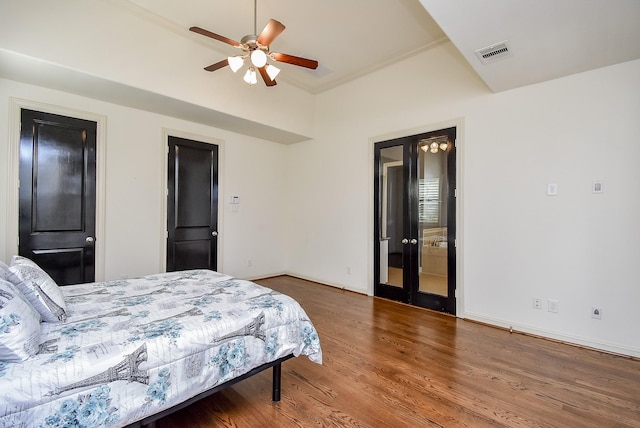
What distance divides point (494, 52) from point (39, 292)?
377 cm

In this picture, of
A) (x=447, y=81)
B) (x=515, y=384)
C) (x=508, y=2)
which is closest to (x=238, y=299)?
(x=515, y=384)

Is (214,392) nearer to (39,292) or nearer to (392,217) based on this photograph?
(39,292)

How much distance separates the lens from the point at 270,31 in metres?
2.47

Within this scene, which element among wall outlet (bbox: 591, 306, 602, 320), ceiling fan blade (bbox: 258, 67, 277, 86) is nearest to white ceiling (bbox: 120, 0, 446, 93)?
ceiling fan blade (bbox: 258, 67, 277, 86)

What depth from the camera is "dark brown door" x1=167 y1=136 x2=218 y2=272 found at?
14.8 feet

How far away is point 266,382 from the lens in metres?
2.27

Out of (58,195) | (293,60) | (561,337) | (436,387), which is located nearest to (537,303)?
(561,337)

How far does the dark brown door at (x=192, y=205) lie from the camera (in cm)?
450

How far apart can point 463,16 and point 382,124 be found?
2338 mm

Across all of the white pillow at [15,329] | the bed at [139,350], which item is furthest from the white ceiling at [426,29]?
the white pillow at [15,329]

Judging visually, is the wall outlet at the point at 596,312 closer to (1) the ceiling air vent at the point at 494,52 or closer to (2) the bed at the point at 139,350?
(1) the ceiling air vent at the point at 494,52

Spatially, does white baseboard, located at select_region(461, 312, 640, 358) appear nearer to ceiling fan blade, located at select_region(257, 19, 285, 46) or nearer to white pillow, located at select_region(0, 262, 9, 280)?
ceiling fan blade, located at select_region(257, 19, 285, 46)

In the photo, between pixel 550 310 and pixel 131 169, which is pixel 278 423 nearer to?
pixel 550 310

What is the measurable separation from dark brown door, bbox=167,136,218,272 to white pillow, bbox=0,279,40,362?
3.24 m
